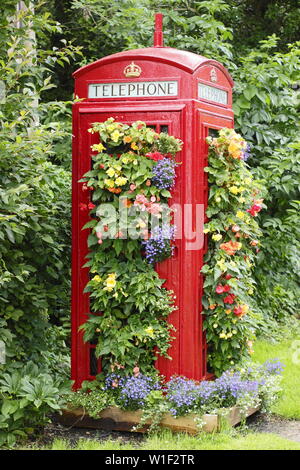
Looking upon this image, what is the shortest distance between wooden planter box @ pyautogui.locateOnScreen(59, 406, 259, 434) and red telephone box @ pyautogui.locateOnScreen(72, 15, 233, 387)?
0.28m

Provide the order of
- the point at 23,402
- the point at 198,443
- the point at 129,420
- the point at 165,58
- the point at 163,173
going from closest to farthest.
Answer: the point at 23,402, the point at 198,443, the point at 163,173, the point at 129,420, the point at 165,58

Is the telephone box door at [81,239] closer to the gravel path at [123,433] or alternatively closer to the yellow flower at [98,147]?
the yellow flower at [98,147]

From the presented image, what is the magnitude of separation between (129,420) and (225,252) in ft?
4.25

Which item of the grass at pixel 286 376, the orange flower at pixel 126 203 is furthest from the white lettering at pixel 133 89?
the grass at pixel 286 376

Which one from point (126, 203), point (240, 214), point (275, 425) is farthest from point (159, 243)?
point (275, 425)

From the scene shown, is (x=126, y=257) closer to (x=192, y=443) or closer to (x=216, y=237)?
(x=216, y=237)

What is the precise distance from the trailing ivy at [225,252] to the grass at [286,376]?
48cm

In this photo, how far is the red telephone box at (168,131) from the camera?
15.6 ft

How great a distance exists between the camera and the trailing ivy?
4.84 m

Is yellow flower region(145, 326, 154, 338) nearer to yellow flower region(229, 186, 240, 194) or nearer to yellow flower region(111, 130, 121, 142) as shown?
yellow flower region(229, 186, 240, 194)

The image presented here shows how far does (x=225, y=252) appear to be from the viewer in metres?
4.90

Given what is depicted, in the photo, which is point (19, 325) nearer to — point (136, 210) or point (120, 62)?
point (136, 210)

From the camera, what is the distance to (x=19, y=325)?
4.92 metres

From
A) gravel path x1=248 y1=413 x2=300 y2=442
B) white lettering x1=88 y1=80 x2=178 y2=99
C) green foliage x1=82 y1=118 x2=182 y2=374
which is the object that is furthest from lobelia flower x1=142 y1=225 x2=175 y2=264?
gravel path x1=248 y1=413 x2=300 y2=442
